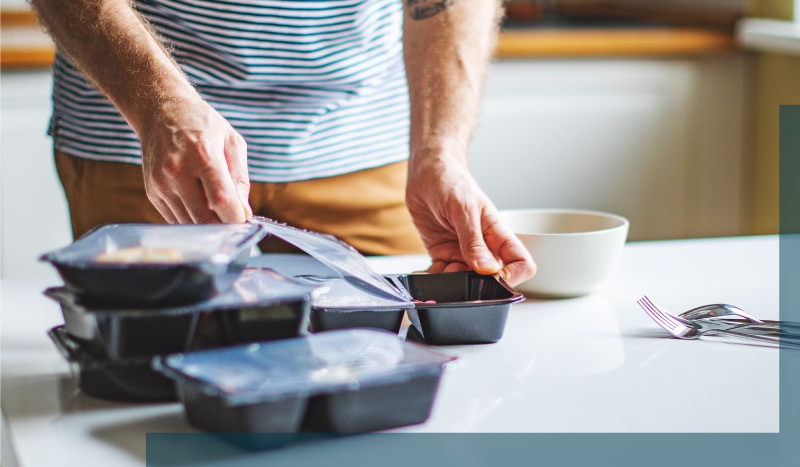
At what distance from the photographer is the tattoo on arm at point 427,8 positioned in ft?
4.00

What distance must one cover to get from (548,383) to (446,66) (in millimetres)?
606

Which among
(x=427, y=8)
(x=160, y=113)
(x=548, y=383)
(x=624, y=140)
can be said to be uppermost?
(x=427, y=8)

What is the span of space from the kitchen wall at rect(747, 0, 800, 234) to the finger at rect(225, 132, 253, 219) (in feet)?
6.40

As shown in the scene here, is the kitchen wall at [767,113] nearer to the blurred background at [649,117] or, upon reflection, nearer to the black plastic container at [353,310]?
the blurred background at [649,117]

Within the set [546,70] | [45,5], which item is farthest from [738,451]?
[546,70]

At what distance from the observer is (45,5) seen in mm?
1015

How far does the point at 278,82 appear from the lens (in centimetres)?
123

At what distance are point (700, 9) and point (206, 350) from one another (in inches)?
102

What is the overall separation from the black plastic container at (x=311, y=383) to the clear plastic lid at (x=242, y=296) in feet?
0.09

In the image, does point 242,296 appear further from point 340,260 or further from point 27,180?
point 27,180

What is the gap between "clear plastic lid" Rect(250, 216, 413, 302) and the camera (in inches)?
28.6

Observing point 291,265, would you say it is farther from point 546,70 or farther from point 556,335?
point 546,70

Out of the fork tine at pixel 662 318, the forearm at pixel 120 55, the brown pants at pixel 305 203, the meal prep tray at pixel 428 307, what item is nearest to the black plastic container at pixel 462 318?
the meal prep tray at pixel 428 307

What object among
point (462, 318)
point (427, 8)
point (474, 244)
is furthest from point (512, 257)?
point (427, 8)
